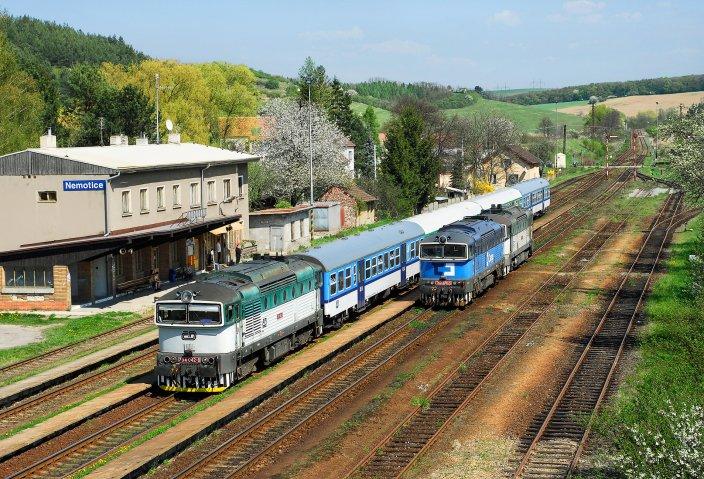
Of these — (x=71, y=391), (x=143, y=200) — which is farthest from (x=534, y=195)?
(x=71, y=391)

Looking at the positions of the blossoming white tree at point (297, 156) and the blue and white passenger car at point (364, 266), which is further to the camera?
the blossoming white tree at point (297, 156)

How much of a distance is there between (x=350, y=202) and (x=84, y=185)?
30.9 metres

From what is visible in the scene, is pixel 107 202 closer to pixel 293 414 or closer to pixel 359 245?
pixel 359 245

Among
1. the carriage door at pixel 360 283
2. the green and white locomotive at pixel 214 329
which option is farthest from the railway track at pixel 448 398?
the carriage door at pixel 360 283

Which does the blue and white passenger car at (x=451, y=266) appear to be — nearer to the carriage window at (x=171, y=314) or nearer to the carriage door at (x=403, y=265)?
the carriage door at (x=403, y=265)

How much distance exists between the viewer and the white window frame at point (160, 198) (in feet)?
164

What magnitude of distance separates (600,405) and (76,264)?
83.9 ft

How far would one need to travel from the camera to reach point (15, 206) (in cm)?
4700

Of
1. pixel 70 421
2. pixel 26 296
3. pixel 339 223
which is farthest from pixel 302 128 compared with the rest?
pixel 70 421

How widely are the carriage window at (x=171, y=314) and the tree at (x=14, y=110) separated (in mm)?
44608

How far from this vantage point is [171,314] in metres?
26.0

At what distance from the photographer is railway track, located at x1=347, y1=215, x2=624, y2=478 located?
825 inches

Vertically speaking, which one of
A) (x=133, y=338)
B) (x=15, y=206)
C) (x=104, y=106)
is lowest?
(x=133, y=338)

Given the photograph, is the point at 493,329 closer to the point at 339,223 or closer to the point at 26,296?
the point at 26,296
